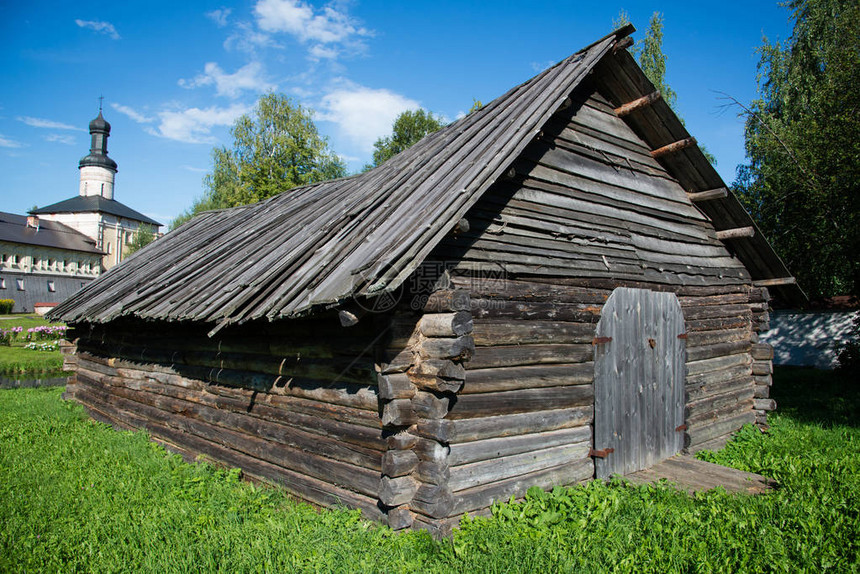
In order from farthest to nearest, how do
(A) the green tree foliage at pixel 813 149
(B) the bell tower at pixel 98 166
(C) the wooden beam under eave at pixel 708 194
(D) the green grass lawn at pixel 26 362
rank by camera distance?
1. (B) the bell tower at pixel 98 166
2. (D) the green grass lawn at pixel 26 362
3. (A) the green tree foliage at pixel 813 149
4. (C) the wooden beam under eave at pixel 708 194

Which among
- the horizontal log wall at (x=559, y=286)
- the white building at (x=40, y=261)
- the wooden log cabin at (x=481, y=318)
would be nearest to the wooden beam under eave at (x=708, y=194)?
the wooden log cabin at (x=481, y=318)

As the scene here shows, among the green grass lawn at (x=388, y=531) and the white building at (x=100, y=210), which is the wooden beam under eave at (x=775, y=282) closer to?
the green grass lawn at (x=388, y=531)

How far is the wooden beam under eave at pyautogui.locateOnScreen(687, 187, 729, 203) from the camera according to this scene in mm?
8266

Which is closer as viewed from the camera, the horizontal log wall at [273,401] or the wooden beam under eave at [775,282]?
the horizontal log wall at [273,401]

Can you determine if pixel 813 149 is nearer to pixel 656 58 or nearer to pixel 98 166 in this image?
pixel 656 58

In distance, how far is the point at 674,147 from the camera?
8000 millimetres

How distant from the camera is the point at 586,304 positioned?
645 cm

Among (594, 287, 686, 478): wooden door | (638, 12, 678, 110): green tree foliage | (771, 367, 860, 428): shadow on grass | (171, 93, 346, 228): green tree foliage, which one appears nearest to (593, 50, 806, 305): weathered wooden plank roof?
(594, 287, 686, 478): wooden door

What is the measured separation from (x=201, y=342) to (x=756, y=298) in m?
9.46

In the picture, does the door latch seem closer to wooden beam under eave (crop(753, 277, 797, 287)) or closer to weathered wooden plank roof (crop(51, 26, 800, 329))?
weathered wooden plank roof (crop(51, 26, 800, 329))

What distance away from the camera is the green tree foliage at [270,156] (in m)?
34.6

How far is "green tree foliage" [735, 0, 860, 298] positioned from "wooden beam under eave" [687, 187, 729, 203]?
7604 millimetres

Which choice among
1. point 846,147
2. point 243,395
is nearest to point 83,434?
point 243,395

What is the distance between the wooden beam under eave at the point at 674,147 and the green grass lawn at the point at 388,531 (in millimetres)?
4644
